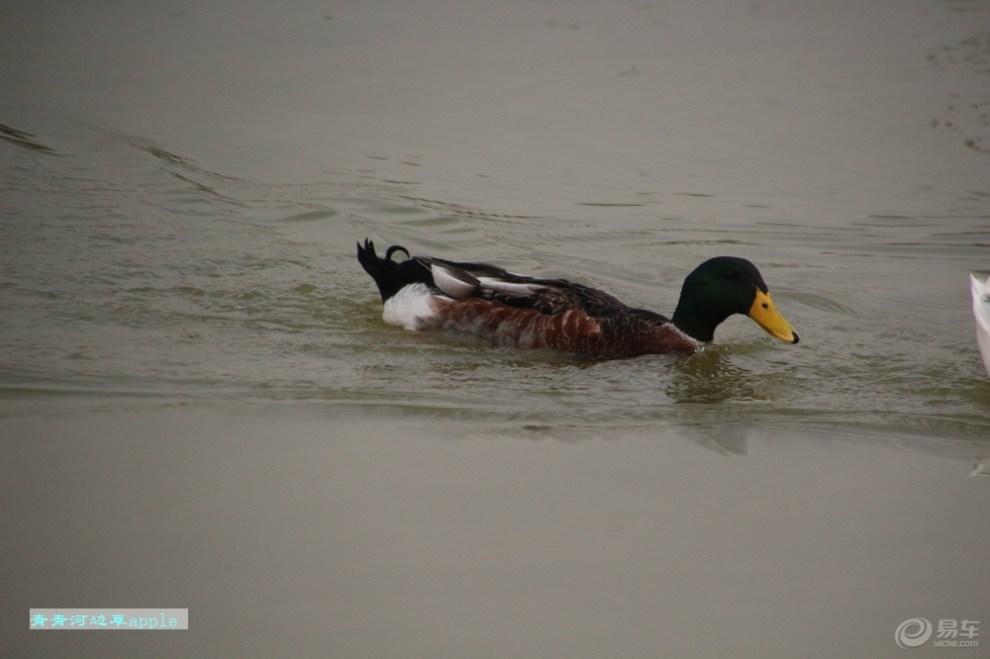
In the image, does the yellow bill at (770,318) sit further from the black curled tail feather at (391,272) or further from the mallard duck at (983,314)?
the black curled tail feather at (391,272)

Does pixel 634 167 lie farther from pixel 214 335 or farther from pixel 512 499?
pixel 512 499

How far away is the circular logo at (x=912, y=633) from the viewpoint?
4.55 m

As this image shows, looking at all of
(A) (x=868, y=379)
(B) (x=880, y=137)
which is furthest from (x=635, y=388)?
(B) (x=880, y=137)

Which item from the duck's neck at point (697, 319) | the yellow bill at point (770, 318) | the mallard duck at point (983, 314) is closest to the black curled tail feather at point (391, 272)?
the duck's neck at point (697, 319)

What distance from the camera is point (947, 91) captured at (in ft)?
47.5

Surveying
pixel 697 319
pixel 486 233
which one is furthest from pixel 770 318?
pixel 486 233

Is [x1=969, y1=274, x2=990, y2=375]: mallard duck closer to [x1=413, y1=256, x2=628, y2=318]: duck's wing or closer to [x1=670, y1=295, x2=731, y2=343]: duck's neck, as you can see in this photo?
[x1=670, y1=295, x2=731, y2=343]: duck's neck

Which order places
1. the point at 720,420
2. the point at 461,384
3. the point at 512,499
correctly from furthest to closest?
the point at 461,384
the point at 720,420
the point at 512,499

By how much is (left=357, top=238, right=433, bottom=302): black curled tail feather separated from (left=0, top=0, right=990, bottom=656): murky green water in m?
0.36

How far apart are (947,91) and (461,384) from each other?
9.27 meters

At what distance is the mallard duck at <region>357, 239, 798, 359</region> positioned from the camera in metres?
8.33

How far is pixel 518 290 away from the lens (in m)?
8.49

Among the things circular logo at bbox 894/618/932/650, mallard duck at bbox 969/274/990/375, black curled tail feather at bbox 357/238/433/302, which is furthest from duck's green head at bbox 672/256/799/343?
circular logo at bbox 894/618/932/650

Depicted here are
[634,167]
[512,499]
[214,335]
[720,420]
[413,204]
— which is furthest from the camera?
[634,167]
